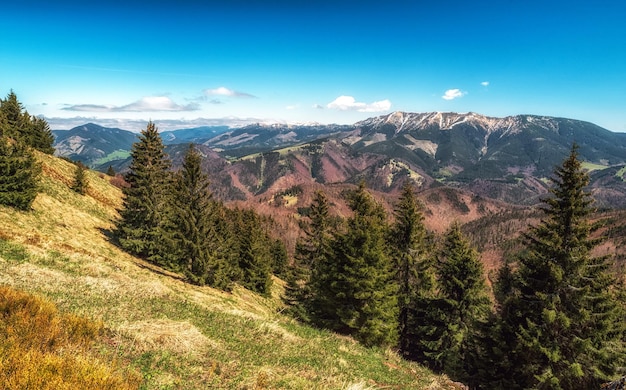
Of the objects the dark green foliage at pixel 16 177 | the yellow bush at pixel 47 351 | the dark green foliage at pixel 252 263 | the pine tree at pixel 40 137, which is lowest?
the dark green foliage at pixel 252 263

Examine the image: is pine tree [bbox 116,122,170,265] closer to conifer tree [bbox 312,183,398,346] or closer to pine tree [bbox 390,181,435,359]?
conifer tree [bbox 312,183,398,346]

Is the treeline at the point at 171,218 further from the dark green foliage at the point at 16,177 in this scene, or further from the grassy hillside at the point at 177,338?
the grassy hillside at the point at 177,338

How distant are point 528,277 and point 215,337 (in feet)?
69.5

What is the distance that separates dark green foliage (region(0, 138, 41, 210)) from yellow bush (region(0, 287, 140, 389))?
2380 cm

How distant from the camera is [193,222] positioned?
34.4m

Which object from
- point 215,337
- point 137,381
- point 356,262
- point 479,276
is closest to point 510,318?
point 479,276

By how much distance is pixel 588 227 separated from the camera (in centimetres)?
2091

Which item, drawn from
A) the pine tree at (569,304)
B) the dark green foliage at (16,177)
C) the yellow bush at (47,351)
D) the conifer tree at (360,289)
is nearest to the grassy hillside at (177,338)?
the yellow bush at (47,351)

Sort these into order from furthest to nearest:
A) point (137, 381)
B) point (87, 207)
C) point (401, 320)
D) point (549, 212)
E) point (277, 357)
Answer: point (87, 207) → point (401, 320) → point (549, 212) → point (277, 357) → point (137, 381)

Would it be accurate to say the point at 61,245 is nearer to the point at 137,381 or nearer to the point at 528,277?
the point at 137,381

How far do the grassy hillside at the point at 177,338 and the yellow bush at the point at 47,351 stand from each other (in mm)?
850

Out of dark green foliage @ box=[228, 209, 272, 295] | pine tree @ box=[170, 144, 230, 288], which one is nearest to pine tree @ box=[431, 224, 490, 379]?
pine tree @ box=[170, 144, 230, 288]

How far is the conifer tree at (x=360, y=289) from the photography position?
92.3 feet

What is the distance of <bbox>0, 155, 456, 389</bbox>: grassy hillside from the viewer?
10.7m
